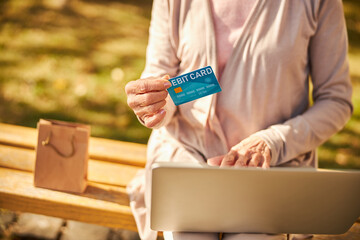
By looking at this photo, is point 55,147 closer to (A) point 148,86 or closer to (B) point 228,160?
(A) point 148,86

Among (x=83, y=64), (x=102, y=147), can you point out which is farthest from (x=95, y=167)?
(x=83, y=64)

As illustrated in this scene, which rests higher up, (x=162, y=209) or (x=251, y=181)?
(x=251, y=181)

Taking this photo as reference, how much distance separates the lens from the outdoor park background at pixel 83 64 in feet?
12.3

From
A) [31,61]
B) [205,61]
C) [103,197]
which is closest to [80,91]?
[31,61]

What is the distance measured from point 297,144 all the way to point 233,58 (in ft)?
1.40

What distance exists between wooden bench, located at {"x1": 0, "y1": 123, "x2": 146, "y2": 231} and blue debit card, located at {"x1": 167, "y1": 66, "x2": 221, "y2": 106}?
2.41ft

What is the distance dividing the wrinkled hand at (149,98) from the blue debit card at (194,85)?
0.18 ft

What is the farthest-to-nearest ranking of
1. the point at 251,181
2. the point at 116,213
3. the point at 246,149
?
the point at 116,213
the point at 246,149
the point at 251,181

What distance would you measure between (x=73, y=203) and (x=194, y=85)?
2.98ft

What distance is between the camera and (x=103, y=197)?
6.45 ft

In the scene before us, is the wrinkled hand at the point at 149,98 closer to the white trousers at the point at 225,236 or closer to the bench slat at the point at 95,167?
the white trousers at the point at 225,236

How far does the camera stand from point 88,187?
2043 millimetres

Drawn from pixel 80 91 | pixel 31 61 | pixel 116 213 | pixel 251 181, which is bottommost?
pixel 116 213

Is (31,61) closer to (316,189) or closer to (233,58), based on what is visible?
(233,58)
